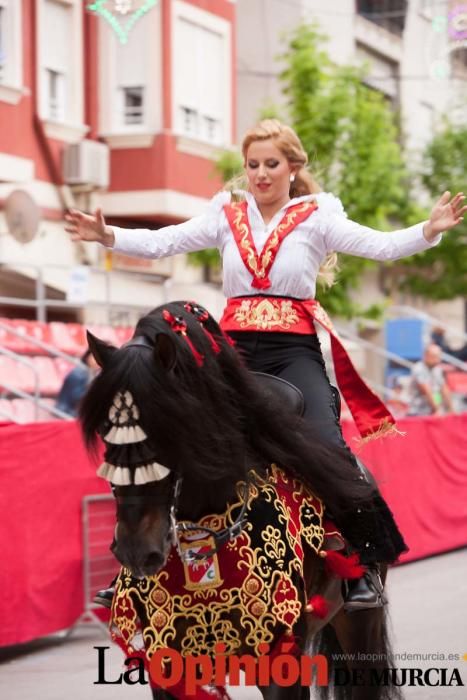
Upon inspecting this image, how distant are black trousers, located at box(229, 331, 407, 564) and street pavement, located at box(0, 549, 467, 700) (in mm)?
1959

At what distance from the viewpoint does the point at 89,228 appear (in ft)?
16.6

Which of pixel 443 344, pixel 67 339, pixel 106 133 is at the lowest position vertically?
pixel 67 339

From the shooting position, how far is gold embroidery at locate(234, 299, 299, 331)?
5.13 metres

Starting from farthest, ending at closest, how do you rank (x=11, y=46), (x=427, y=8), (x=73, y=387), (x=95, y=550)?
(x=427, y=8), (x=11, y=46), (x=73, y=387), (x=95, y=550)

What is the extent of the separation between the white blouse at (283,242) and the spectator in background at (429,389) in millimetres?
10503

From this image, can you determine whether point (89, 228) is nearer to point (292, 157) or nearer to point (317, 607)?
point (292, 157)

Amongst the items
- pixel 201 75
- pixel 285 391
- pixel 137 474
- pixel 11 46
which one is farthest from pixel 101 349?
pixel 201 75

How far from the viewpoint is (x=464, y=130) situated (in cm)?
2514

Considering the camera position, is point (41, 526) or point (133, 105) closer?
point (41, 526)

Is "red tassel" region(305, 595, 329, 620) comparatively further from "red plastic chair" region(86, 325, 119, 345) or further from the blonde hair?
"red plastic chair" region(86, 325, 119, 345)

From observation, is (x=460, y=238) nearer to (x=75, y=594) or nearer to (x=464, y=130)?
(x=464, y=130)

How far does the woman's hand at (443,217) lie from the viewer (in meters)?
4.89

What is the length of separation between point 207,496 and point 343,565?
0.85 meters

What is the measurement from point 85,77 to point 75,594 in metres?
11.4
